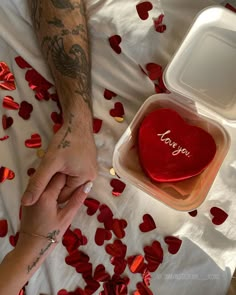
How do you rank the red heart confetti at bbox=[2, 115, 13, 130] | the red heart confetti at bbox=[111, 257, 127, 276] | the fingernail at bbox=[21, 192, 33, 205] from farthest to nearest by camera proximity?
the red heart confetti at bbox=[2, 115, 13, 130], the red heart confetti at bbox=[111, 257, 127, 276], the fingernail at bbox=[21, 192, 33, 205]

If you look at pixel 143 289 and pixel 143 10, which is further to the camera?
pixel 143 10

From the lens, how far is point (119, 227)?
1001 mm

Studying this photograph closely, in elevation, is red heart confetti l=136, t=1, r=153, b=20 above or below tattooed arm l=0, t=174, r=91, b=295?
above

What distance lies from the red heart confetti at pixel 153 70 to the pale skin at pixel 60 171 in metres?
0.15

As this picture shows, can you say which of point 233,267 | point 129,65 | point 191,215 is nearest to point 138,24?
point 129,65

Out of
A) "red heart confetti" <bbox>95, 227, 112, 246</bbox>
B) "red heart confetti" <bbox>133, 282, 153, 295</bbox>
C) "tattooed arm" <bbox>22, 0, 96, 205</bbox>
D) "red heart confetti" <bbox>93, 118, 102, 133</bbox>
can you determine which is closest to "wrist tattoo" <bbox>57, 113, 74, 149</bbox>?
"tattooed arm" <bbox>22, 0, 96, 205</bbox>

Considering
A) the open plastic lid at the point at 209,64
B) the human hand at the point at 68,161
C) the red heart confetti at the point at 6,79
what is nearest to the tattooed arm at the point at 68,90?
the human hand at the point at 68,161

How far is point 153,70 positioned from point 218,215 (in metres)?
0.38

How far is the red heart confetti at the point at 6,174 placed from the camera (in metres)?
1.03

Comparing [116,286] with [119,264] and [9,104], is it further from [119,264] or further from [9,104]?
[9,104]

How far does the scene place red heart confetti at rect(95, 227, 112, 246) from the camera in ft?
3.26

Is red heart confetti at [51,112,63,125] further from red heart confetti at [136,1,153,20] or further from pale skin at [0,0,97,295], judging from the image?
red heart confetti at [136,1,153,20]

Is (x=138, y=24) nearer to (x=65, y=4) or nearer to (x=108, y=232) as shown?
(x=65, y=4)

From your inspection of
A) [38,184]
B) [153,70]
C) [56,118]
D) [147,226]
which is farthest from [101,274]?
[153,70]
